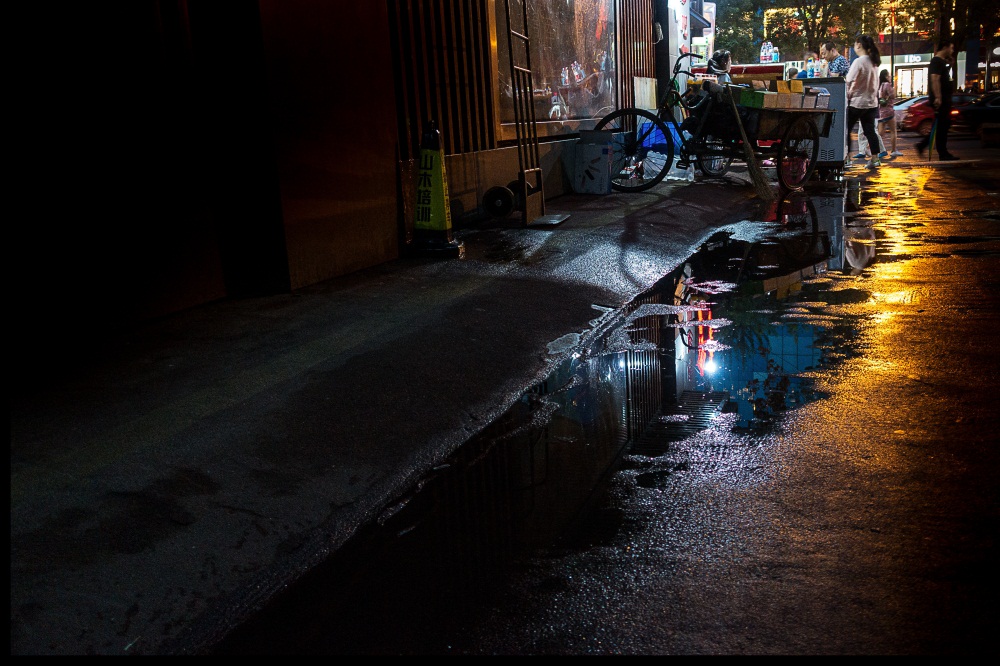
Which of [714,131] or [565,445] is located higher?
[714,131]

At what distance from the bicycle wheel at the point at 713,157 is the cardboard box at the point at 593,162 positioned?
4.59ft

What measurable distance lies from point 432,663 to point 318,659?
33 cm

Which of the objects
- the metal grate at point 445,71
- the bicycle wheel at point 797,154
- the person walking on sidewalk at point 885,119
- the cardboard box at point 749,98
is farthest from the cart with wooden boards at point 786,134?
the person walking on sidewalk at point 885,119

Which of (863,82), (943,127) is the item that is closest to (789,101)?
(863,82)

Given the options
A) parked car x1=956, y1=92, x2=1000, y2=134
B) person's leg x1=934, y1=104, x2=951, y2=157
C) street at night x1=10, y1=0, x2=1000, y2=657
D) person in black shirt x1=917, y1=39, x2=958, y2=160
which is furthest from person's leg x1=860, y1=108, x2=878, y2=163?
parked car x1=956, y1=92, x2=1000, y2=134

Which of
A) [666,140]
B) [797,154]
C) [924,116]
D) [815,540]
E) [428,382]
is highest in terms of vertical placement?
[924,116]

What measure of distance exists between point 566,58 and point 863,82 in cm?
725

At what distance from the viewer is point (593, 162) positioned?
13.1 metres

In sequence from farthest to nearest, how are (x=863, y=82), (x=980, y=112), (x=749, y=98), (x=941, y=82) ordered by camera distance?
(x=980, y=112), (x=941, y=82), (x=863, y=82), (x=749, y=98)

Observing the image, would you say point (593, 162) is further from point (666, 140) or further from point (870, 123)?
point (870, 123)

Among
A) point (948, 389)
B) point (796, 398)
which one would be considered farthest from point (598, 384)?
point (948, 389)

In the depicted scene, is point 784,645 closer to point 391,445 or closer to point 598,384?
point 391,445

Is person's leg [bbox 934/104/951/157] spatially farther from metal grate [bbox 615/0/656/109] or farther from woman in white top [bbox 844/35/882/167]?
metal grate [bbox 615/0/656/109]

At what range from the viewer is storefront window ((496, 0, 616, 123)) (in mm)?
11617
